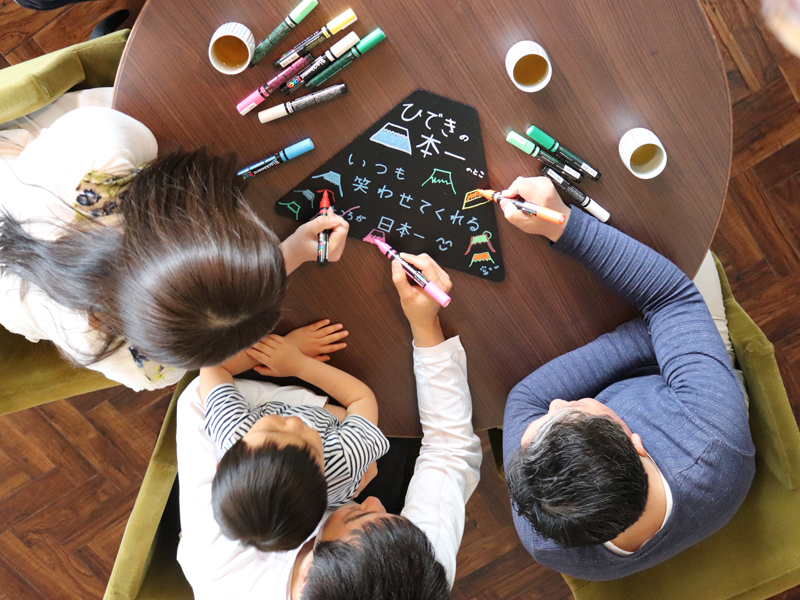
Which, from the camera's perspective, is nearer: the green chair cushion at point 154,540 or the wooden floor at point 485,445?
the green chair cushion at point 154,540

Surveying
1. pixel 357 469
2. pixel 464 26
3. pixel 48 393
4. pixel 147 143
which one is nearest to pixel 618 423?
pixel 357 469

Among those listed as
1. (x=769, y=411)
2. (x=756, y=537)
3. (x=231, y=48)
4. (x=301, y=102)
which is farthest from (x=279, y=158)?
(x=756, y=537)

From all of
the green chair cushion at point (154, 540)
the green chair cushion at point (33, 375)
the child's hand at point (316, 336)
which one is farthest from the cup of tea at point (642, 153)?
the green chair cushion at point (33, 375)

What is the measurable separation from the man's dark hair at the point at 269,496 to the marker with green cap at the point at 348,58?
2.16ft

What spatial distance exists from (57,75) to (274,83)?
44 cm

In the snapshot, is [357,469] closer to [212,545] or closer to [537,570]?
[212,545]

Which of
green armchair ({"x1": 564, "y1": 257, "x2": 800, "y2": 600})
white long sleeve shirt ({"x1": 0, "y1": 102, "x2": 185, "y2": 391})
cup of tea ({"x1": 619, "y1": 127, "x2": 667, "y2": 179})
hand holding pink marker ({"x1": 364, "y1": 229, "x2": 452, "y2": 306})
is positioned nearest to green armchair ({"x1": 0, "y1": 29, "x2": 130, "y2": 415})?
white long sleeve shirt ({"x1": 0, "y1": 102, "x2": 185, "y2": 391})

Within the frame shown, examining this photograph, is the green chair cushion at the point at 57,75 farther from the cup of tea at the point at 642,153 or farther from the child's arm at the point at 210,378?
the cup of tea at the point at 642,153

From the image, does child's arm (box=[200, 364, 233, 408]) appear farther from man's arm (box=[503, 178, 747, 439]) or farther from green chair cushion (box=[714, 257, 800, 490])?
green chair cushion (box=[714, 257, 800, 490])

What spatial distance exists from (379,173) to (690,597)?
1.07 m

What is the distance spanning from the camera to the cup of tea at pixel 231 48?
98cm

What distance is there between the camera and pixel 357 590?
→ 0.93 metres

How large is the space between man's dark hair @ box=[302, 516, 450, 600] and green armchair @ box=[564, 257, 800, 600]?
45 cm

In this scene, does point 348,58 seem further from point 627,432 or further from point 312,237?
point 627,432
